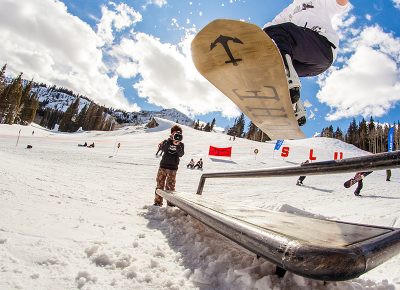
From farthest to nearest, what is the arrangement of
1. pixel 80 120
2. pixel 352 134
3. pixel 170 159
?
pixel 80 120 < pixel 352 134 < pixel 170 159

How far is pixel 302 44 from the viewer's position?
131 inches

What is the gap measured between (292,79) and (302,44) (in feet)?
1.47

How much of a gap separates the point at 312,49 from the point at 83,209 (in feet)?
11.0

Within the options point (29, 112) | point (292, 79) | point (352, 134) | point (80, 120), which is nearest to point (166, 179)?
point (292, 79)

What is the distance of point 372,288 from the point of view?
6.16ft

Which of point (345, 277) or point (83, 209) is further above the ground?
point (345, 277)

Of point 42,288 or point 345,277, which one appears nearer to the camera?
point 345,277


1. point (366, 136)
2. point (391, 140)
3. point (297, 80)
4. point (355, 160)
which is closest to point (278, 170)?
point (355, 160)

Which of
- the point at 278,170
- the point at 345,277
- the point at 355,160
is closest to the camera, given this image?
the point at 345,277

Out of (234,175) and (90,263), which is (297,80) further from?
(90,263)

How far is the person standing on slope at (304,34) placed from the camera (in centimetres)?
322

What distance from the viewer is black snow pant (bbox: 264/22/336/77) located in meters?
3.20

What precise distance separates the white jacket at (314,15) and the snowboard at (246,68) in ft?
1.86

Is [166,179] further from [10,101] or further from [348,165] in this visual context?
[10,101]
